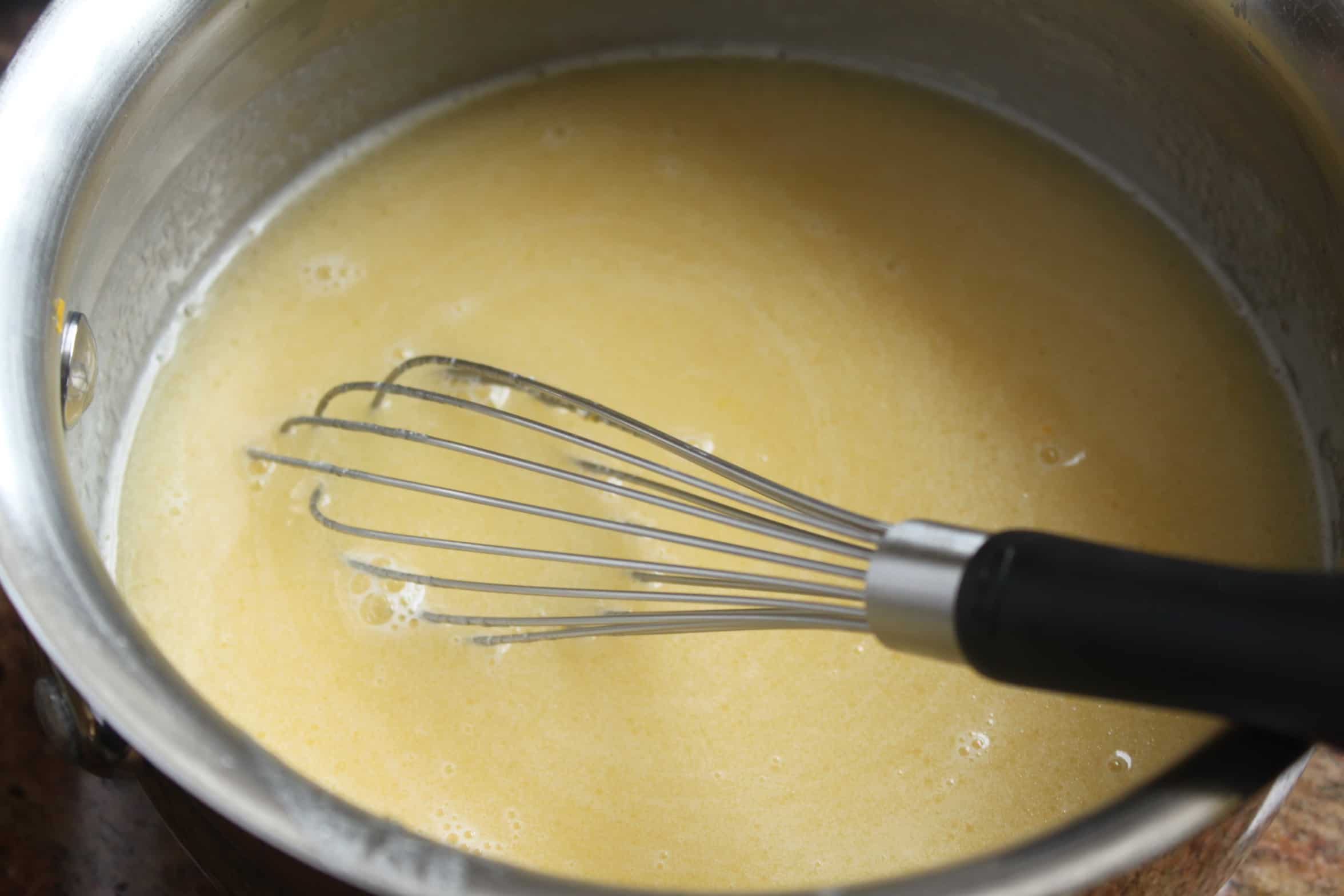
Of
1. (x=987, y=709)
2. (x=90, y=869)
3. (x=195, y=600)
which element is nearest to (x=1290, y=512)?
(x=987, y=709)

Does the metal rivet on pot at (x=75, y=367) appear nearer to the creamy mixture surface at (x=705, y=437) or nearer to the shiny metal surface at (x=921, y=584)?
the creamy mixture surface at (x=705, y=437)

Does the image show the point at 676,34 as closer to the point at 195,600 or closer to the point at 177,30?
the point at 177,30

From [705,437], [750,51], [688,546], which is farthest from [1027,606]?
[750,51]

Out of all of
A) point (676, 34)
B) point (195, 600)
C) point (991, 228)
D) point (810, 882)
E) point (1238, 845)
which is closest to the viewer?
point (1238, 845)

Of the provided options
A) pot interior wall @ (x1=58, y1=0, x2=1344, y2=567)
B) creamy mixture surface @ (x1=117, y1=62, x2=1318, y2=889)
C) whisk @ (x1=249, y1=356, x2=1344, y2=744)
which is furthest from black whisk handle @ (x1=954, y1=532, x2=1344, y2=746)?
pot interior wall @ (x1=58, y1=0, x2=1344, y2=567)

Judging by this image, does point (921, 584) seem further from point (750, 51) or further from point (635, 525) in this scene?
point (750, 51)

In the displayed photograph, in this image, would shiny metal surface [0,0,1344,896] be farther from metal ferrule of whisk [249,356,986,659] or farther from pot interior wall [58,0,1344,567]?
metal ferrule of whisk [249,356,986,659]
